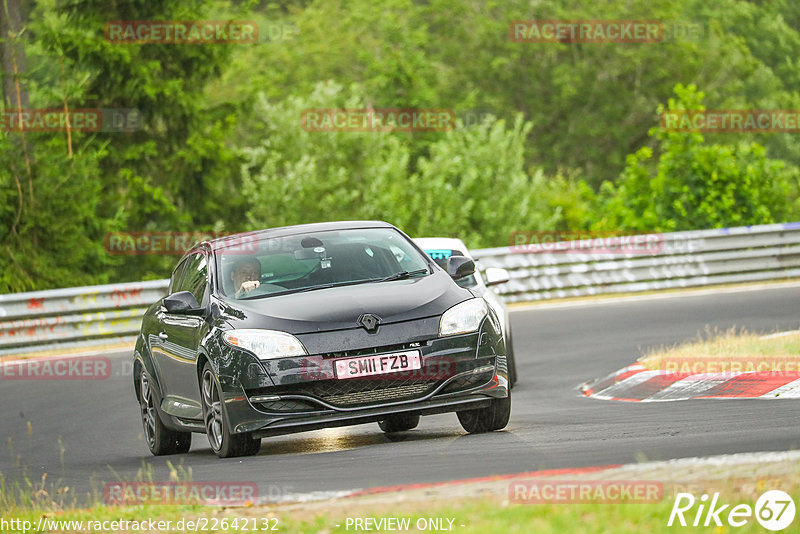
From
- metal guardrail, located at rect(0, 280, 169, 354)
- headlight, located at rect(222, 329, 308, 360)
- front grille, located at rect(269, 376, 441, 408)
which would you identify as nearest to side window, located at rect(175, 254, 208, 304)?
headlight, located at rect(222, 329, 308, 360)

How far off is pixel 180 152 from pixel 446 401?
2747 centimetres

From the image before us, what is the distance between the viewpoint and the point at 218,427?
9.33m

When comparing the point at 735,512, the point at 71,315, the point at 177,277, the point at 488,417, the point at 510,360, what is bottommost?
the point at 71,315

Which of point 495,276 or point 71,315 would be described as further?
point 71,315

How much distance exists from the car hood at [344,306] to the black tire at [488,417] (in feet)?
2.63

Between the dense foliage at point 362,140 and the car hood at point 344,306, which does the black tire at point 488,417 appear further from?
the dense foliage at point 362,140

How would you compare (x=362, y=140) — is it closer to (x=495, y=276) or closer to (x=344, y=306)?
(x=495, y=276)

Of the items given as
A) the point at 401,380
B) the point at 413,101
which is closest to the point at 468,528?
the point at 401,380

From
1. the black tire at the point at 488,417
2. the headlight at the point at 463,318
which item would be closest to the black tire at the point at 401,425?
the black tire at the point at 488,417

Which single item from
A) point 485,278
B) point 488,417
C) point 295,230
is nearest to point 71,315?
point 485,278

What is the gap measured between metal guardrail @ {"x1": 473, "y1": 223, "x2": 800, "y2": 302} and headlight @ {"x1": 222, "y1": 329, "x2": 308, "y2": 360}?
14467 mm

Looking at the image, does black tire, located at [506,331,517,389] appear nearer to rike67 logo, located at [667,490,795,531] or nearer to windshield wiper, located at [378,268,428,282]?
windshield wiper, located at [378,268,428,282]

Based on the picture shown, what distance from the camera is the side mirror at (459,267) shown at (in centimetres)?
1004

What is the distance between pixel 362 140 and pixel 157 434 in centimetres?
3101
